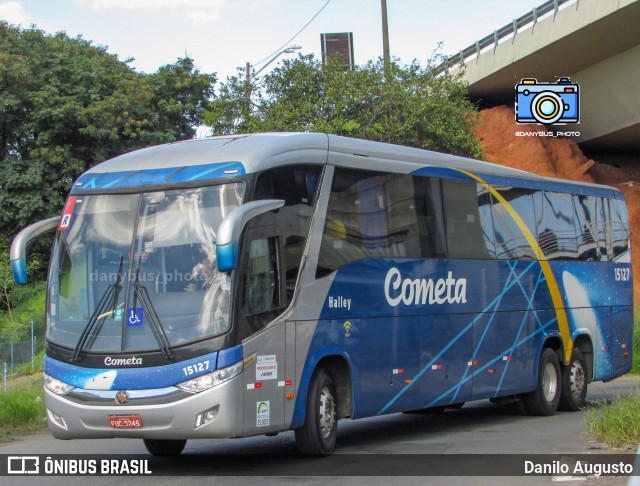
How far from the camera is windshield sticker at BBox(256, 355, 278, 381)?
9930 millimetres

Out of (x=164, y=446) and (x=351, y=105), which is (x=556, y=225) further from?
(x=351, y=105)

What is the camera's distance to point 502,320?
14.8m

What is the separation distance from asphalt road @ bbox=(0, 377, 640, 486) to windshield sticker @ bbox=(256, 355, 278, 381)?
39.6 inches

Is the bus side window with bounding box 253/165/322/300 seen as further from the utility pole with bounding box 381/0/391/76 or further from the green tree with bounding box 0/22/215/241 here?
the green tree with bounding box 0/22/215/241

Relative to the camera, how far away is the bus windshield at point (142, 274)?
9680 millimetres

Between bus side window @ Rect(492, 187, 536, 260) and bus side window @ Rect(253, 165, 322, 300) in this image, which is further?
bus side window @ Rect(492, 187, 536, 260)

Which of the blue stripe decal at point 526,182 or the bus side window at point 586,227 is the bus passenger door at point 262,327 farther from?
the bus side window at point 586,227

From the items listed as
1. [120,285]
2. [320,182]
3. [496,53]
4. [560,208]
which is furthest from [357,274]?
[496,53]

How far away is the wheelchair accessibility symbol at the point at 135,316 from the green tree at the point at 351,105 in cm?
1907

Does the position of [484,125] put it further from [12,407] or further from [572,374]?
[12,407]

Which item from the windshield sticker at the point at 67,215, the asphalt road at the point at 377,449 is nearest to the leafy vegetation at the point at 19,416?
the asphalt road at the point at 377,449

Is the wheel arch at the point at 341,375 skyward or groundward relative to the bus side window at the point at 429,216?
groundward

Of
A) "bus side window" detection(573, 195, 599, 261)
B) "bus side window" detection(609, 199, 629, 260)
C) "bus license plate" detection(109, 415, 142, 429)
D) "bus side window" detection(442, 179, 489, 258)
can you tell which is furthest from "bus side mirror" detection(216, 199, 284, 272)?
"bus side window" detection(609, 199, 629, 260)

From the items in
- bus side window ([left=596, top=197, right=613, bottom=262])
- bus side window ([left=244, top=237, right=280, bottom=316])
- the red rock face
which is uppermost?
the red rock face
